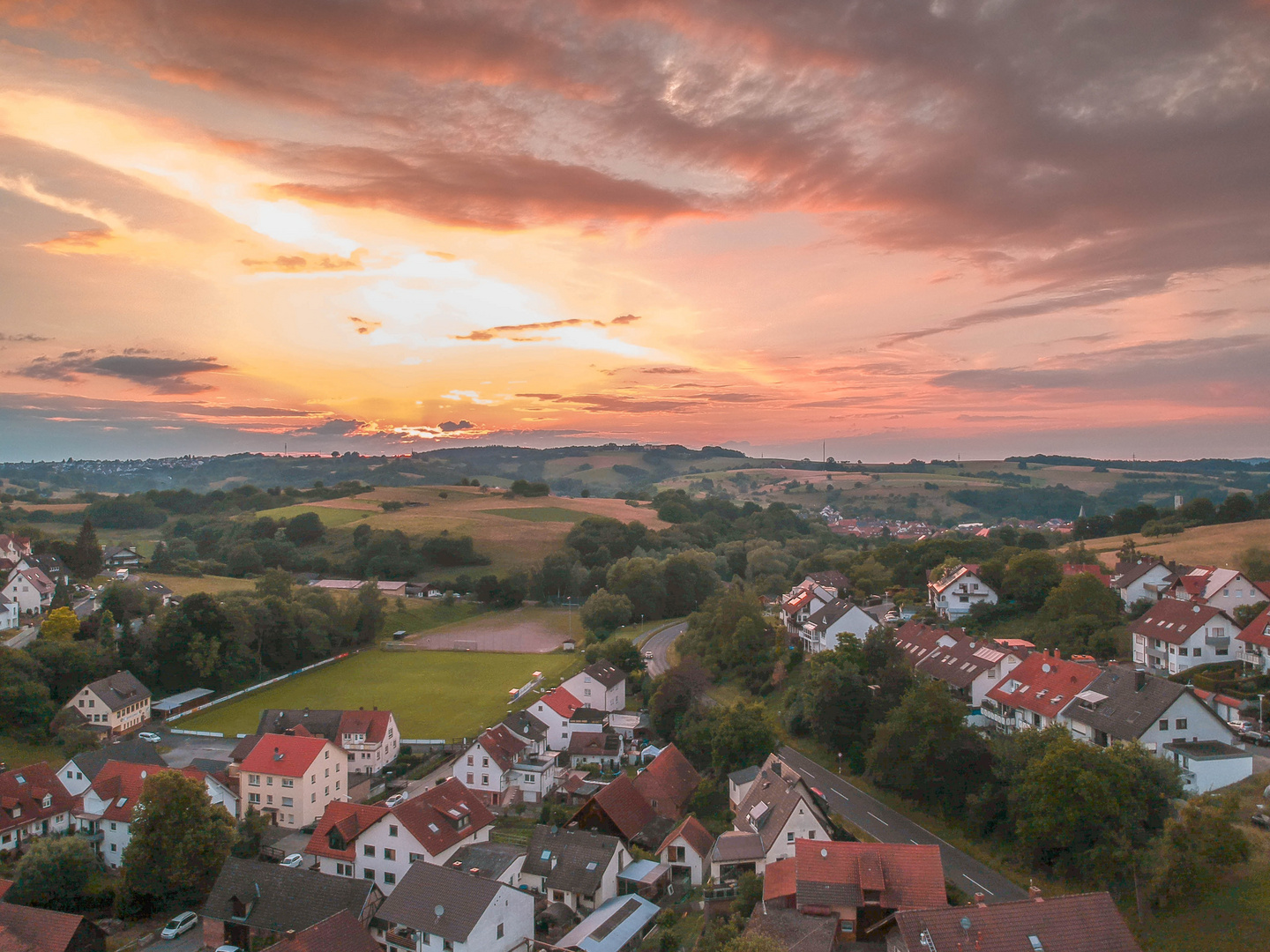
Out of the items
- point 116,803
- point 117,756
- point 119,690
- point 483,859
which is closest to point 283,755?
point 116,803

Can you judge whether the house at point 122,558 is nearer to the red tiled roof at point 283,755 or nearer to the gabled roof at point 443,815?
the red tiled roof at point 283,755

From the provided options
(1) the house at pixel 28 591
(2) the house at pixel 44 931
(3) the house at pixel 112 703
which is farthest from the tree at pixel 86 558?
(2) the house at pixel 44 931

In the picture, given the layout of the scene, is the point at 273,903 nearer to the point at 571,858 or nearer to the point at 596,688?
the point at 571,858

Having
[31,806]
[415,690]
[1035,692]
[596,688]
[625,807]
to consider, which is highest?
[1035,692]

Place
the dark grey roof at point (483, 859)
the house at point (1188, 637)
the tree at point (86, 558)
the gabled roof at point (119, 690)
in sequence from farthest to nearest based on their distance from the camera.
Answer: the tree at point (86, 558) → the gabled roof at point (119, 690) → the house at point (1188, 637) → the dark grey roof at point (483, 859)

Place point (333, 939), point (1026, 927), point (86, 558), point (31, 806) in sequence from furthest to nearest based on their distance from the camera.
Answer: point (86, 558) < point (31, 806) < point (333, 939) < point (1026, 927)

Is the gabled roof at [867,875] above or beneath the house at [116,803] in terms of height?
above
